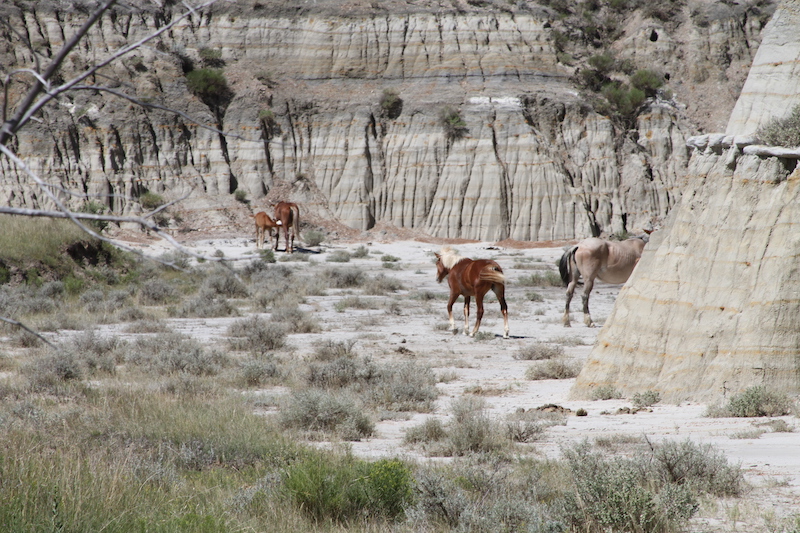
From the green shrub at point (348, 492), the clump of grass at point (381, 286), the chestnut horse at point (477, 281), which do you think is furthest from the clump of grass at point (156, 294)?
the green shrub at point (348, 492)

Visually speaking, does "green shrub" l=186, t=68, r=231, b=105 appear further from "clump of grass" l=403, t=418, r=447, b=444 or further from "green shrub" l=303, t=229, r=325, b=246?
"clump of grass" l=403, t=418, r=447, b=444

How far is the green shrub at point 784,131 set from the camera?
8.17 metres

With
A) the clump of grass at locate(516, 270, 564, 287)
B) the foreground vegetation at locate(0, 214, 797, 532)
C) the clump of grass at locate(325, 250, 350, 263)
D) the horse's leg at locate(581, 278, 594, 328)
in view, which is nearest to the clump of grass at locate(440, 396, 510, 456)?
the foreground vegetation at locate(0, 214, 797, 532)

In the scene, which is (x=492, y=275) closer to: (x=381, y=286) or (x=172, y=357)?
(x=172, y=357)

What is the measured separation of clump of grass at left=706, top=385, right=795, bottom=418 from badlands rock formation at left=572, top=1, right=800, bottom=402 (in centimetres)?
34

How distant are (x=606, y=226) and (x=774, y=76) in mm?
40505

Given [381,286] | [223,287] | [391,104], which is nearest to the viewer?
[223,287]

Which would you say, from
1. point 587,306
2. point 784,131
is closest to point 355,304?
point 587,306

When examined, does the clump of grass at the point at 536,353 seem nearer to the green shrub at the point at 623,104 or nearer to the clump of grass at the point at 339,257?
the clump of grass at the point at 339,257

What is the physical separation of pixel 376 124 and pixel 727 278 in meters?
43.1

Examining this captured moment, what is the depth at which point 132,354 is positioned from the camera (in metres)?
11.7

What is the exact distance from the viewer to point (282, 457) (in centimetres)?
606

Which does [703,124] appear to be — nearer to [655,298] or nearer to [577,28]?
[577,28]

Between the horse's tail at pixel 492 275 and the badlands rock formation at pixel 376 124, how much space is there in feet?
102
